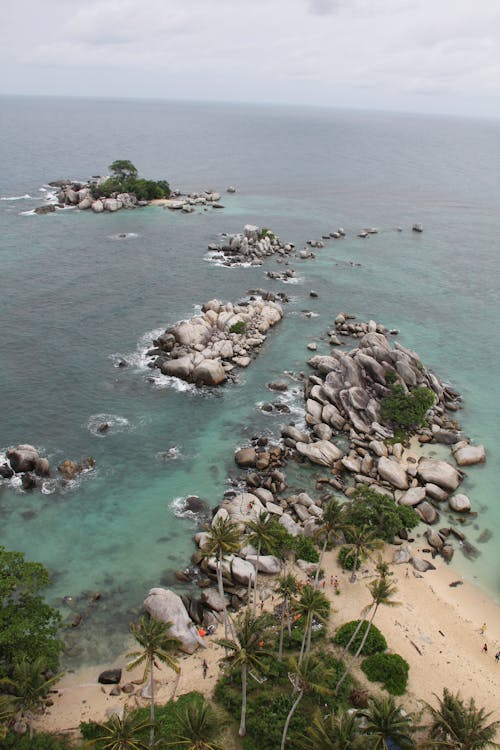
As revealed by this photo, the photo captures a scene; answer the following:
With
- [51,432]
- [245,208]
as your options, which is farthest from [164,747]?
[245,208]

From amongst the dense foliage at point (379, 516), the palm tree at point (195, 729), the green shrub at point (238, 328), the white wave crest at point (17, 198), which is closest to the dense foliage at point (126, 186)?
the white wave crest at point (17, 198)

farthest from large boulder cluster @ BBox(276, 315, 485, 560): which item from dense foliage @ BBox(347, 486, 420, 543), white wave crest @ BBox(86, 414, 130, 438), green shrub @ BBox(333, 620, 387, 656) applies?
white wave crest @ BBox(86, 414, 130, 438)

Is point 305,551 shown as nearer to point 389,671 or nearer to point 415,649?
point 415,649

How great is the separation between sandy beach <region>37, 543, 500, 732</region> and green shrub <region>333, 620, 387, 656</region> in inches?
54.5

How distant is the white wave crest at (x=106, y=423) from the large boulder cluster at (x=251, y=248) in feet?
220

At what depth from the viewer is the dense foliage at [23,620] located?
1492 inches

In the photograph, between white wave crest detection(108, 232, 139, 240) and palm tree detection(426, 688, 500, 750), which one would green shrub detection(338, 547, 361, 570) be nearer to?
palm tree detection(426, 688, 500, 750)

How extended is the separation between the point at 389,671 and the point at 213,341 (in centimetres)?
5919

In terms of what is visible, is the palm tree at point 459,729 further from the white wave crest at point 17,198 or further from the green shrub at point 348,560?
the white wave crest at point 17,198

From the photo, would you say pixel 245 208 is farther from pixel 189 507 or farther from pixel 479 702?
pixel 479 702

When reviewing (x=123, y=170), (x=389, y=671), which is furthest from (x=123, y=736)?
(x=123, y=170)

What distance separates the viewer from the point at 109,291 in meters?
112

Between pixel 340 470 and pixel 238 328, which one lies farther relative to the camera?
pixel 238 328

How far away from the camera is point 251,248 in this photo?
5394 inches
